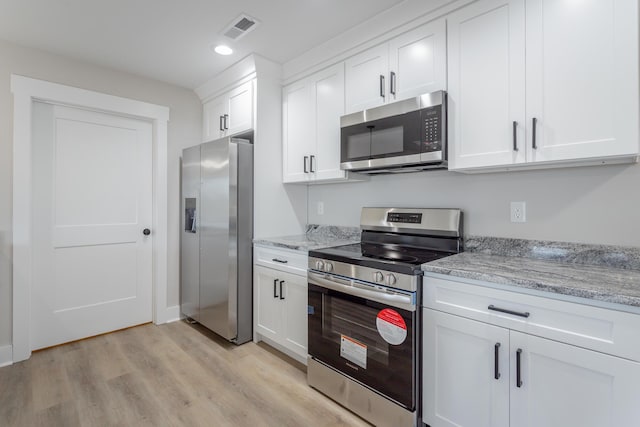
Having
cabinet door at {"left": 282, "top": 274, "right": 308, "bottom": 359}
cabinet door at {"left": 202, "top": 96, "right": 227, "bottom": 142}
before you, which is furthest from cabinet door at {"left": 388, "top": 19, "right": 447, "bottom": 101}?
cabinet door at {"left": 202, "top": 96, "right": 227, "bottom": 142}

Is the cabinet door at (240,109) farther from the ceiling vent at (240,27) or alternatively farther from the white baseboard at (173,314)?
the white baseboard at (173,314)

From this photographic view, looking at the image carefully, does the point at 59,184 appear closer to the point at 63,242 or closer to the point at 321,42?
the point at 63,242

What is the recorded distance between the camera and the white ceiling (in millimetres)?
2006

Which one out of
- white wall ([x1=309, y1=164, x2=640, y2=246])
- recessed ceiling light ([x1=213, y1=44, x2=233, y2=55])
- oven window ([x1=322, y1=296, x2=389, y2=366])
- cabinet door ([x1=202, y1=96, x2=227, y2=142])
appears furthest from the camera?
cabinet door ([x1=202, y1=96, x2=227, y2=142])

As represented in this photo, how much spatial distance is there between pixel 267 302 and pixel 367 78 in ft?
6.17

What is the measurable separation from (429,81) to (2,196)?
320 cm

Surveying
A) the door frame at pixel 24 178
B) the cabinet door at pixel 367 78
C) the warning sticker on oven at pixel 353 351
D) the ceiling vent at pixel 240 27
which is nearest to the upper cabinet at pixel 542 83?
the cabinet door at pixel 367 78

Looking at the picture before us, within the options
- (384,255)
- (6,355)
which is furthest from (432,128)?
(6,355)

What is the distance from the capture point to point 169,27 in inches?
88.4

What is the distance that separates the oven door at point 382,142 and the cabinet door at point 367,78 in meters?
0.18

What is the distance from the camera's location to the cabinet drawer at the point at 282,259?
7.45 feet

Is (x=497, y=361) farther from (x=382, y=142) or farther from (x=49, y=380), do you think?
(x=49, y=380)

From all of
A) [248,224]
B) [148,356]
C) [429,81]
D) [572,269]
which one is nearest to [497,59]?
[429,81]

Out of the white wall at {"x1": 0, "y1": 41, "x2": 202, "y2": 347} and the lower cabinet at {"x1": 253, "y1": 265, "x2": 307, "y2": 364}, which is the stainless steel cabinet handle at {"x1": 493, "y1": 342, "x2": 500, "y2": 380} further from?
the white wall at {"x1": 0, "y1": 41, "x2": 202, "y2": 347}
